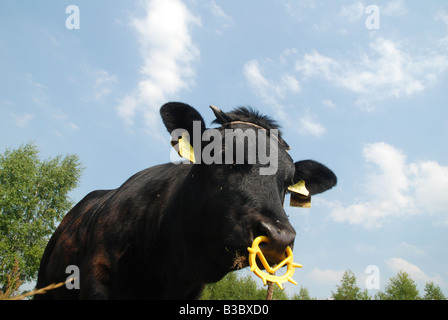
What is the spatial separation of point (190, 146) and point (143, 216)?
103 cm

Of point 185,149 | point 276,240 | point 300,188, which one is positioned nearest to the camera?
point 276,240

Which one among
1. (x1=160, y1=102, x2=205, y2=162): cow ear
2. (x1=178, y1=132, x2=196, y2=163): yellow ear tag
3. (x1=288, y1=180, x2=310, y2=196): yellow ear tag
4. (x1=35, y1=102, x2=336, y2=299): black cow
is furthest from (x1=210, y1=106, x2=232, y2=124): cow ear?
(x1=288, y1=180, x2=310, y2=196): yellow ear tag

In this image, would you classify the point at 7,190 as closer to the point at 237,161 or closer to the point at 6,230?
the point at 6,230

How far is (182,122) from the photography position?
4336mm

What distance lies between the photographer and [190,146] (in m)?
4.17

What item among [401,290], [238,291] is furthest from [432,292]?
[238,291]

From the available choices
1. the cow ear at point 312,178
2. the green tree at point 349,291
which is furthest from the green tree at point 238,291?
the cow ear at point 312,178

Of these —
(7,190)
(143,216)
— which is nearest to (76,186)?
(7,190)

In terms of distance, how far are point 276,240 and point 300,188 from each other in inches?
90.1

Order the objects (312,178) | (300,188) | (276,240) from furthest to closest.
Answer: (312,178) → (300,188) → (276,240)

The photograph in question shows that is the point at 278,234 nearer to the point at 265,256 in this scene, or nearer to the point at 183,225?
the point at 265,256
